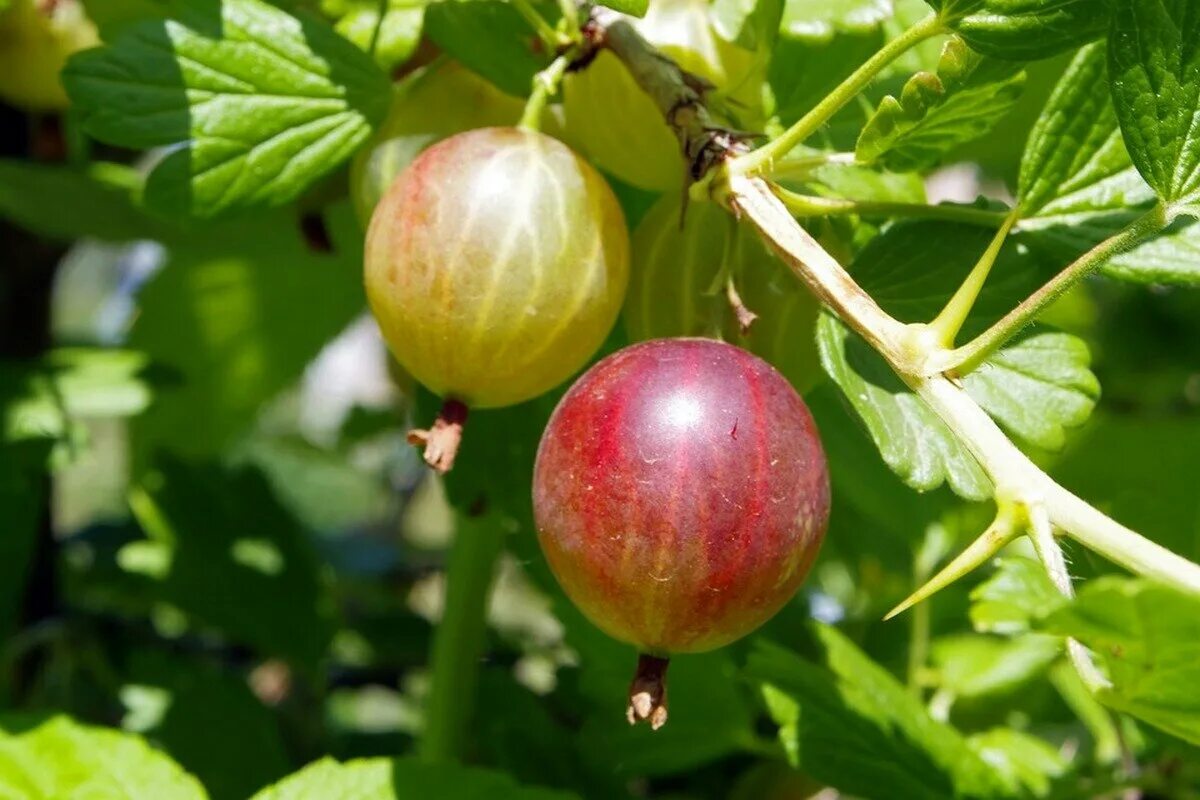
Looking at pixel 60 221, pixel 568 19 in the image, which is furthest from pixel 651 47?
pixel 60 221

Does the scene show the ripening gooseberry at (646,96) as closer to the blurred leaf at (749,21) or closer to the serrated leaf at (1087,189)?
the blurred leaf at (749,21)

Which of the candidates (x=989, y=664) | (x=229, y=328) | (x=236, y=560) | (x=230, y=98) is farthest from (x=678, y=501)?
(x=229, y=328)

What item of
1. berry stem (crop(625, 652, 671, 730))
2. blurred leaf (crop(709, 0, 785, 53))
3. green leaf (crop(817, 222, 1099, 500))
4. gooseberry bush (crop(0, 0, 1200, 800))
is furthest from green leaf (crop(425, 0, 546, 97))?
berry stem (crop(625, 652, 671, 730))

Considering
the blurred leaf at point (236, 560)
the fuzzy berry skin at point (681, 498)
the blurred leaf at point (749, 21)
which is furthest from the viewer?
the blurred leaf at point (236, 560)

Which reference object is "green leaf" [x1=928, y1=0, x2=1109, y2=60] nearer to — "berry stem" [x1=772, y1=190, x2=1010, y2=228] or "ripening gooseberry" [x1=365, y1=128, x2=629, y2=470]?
"berry stem" [x1=772, y1=190, x2=1010, y2=228]

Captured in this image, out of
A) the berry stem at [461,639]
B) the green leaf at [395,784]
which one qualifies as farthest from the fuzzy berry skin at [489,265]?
the berry stem at [461,639]
